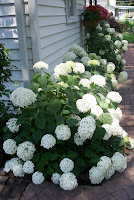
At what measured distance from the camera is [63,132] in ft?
8.24

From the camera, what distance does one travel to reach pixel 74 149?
2.75 m

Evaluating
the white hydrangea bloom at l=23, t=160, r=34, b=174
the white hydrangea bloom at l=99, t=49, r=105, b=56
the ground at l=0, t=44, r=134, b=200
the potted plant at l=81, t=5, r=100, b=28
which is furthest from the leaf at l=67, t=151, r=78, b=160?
the potted plant at l=81, t=5, r=100, b=28

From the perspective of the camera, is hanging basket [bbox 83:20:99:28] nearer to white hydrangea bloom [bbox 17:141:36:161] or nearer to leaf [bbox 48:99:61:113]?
leaf [bbox 48:99:61:113]

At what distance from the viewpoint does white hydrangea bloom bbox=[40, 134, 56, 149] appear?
99.7 inches

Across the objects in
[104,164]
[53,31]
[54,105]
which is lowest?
[104,164]

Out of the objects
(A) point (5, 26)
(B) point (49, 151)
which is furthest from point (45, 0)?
(B) point (49, 151)

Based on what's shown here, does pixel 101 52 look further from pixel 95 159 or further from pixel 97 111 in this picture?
pixel 95 159

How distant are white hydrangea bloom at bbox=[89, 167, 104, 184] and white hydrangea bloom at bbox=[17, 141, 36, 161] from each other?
674 millimetres

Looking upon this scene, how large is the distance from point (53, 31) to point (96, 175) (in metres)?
2.63

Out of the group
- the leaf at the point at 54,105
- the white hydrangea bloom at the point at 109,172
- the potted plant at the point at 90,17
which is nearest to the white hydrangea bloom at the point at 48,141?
the leaf at the point at 54,105

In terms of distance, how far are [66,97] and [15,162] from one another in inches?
37.4

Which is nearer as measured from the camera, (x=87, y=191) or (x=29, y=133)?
(x=87, y=191)

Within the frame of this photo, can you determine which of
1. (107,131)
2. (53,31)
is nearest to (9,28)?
(53,31)

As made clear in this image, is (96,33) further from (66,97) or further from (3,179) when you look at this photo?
(3,179)
